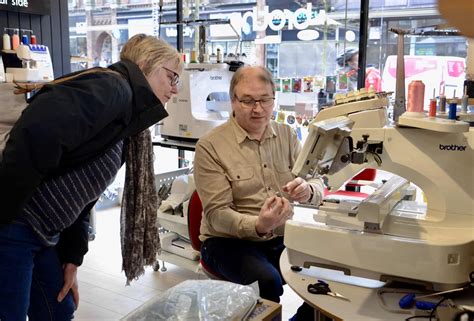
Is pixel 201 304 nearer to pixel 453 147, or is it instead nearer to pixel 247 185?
pixel 247 185

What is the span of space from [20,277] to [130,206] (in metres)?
0.53

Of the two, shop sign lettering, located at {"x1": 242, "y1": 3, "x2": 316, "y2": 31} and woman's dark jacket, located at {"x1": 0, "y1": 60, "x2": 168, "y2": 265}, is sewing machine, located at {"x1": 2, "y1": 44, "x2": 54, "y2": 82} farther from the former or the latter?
woman's dark jacket, located at {"x1": 0, "y1": 60, "x2": 168, "y2": 265}

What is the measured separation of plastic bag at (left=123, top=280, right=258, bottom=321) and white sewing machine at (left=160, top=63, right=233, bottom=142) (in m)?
1.88

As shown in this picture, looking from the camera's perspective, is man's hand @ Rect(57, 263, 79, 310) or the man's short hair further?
the man's short hair

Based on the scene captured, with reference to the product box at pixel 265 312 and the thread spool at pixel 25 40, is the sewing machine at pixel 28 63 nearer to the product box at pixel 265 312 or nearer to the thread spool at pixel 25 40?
the thread spool at pixel 25 40

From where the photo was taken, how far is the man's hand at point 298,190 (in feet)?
5.58

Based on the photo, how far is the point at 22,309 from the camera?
138 cm

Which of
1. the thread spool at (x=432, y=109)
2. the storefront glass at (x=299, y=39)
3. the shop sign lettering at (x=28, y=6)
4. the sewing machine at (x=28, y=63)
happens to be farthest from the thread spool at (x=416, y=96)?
the shop sign lettering at (x=28, y=6)

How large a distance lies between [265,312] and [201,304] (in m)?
0.18

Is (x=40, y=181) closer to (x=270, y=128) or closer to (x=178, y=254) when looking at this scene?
(x=270, y=128)

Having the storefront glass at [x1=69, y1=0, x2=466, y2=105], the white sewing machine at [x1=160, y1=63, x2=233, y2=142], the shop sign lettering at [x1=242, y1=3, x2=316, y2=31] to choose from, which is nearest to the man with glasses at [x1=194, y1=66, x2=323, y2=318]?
→ the white sewing machine at [x1=160, y1=63, x2=233, y2=142]

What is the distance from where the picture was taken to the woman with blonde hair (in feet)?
3.90

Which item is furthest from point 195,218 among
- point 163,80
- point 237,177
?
point 163,80

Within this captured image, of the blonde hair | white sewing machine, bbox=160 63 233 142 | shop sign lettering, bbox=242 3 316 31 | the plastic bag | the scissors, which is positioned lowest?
the plastic bag
